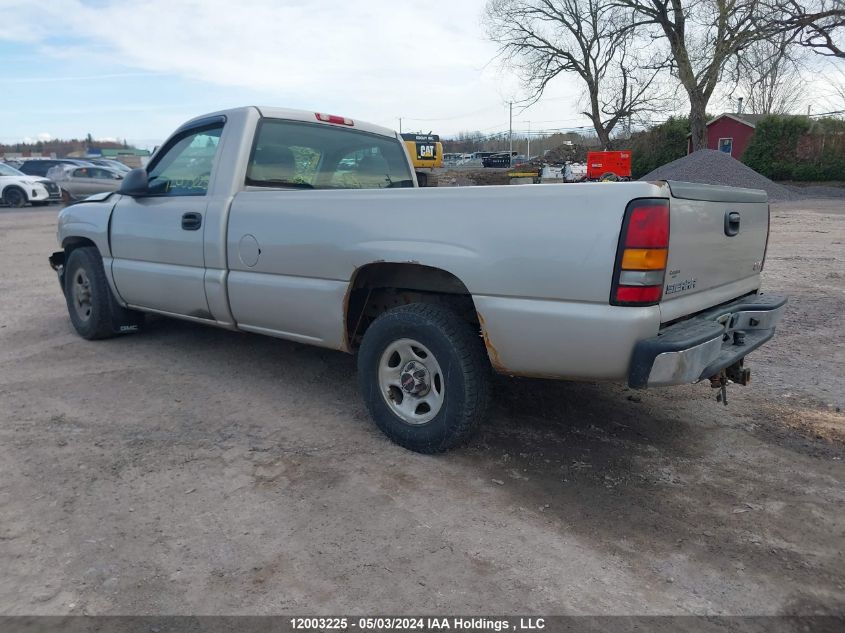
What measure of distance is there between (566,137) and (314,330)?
65297mm

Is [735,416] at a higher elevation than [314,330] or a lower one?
lower

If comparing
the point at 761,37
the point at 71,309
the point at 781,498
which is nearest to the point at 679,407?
the point at 781,498

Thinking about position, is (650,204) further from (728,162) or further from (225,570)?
(728,162)

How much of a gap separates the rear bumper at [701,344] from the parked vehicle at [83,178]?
71.9 feet

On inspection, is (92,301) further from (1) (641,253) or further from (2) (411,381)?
(1) (641,253)

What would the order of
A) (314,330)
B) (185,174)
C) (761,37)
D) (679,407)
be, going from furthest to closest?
(761,37) → (185,174) → (679,407) → (314,330)

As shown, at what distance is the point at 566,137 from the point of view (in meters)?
65.0

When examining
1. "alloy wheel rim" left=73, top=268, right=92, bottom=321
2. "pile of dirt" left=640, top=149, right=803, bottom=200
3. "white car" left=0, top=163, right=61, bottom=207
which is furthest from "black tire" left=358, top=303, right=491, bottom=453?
"white car" left=0, top=163, right=61, bottom=207

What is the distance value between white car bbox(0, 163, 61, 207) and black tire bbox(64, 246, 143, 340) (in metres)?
21.5

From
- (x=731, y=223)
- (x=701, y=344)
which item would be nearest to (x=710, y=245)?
(x=731, y=223)

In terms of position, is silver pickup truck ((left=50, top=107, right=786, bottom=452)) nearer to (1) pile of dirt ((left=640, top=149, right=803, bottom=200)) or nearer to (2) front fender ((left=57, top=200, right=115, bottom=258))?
(2) front fender ((left=57, top=200, right=115, bottom=258))

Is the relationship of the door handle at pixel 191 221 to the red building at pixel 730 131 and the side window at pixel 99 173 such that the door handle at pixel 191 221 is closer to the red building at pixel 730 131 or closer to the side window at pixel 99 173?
the side window at pixel 99 173

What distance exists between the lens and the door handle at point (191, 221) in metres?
4.51

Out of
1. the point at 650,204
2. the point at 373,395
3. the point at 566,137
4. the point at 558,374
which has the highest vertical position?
the point at 566,137
